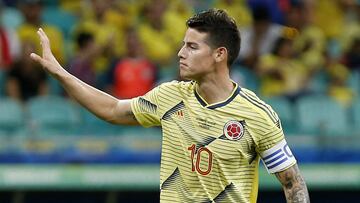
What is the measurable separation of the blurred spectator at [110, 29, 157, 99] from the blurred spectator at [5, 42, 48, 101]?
2.80ft

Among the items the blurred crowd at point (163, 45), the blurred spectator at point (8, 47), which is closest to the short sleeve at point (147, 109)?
the blurred crowd at point (163, 45)

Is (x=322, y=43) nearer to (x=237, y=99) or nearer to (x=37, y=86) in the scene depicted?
(x=37, y=86)

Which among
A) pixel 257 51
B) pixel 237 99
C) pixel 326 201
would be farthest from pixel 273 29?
pixel 237 99

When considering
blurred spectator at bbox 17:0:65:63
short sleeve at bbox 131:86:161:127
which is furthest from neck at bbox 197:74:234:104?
blurred spectator at bbox 17:0:65:63

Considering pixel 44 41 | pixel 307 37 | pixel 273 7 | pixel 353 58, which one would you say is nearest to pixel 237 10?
pixel 273 7

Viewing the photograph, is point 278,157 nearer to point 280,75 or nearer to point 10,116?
point 10,116

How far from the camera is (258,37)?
13.1 meters

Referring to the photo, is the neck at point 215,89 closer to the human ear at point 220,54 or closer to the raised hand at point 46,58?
the human ear at point 220,54

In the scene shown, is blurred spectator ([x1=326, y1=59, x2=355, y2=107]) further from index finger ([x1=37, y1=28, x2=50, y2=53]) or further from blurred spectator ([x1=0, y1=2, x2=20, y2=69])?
index finger ([x1=37, y1=28, x2=50, y2=53])

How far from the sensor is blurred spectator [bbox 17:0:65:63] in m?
13.0

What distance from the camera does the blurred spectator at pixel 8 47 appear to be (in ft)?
41.6

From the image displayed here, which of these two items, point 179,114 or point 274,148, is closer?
point 274,148

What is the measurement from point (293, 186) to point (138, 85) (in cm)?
651

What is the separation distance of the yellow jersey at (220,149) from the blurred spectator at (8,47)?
6.85 metres
